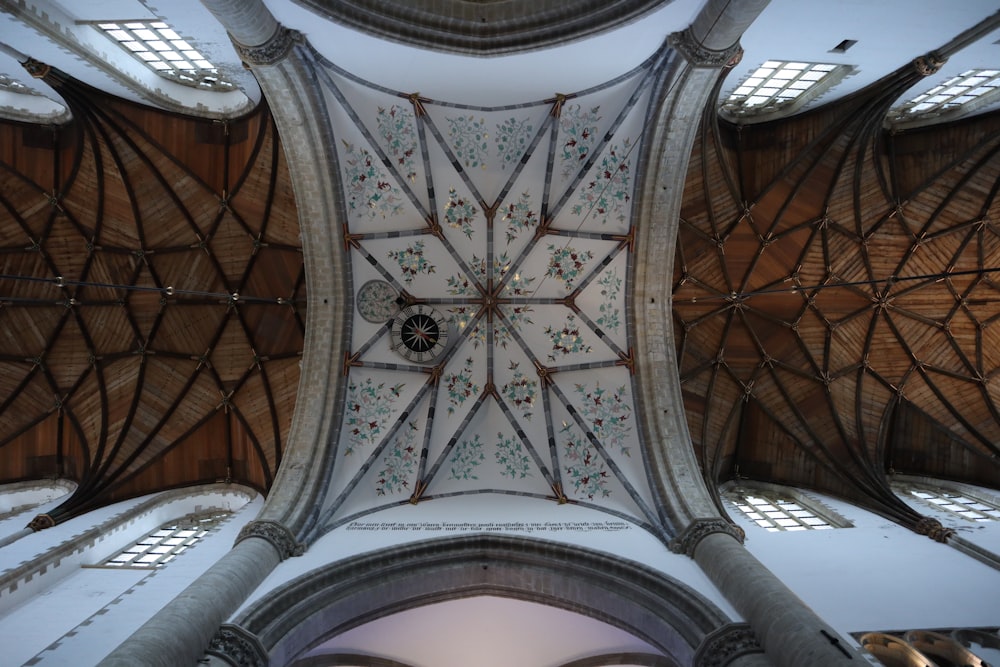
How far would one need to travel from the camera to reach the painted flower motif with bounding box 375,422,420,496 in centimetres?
1275

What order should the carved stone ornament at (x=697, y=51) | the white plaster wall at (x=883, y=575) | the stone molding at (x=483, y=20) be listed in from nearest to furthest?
the white plaster wall at (x=883, y=575), the stone molding at (x=483, y=20), the carved stone ornament at (x=697, y=51)

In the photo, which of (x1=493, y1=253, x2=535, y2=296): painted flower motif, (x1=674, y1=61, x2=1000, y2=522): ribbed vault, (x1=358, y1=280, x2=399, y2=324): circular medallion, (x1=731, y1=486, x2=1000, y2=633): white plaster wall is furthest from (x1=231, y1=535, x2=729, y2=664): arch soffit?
(x1=493, y1=253, x2=535, y2=296): painted flower motif

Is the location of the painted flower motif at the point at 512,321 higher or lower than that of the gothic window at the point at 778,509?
higher

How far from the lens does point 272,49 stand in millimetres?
9492

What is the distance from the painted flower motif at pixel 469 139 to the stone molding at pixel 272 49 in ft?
11.6

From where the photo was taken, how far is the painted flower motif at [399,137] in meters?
12.1

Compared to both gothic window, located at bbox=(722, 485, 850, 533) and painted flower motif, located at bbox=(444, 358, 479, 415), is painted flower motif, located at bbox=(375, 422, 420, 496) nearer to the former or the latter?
painted flower motif, located at bbox=(444, 358, 479, 415)

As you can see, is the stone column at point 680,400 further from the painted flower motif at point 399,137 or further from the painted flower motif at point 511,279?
the painted flower motif at point 399,137

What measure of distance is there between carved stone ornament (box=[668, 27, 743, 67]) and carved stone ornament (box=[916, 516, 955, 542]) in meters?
8.98

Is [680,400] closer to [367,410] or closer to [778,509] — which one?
A: [778,509]

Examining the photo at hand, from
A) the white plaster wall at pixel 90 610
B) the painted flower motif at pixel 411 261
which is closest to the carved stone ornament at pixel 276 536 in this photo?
the white plaster wall at pixel 90 610

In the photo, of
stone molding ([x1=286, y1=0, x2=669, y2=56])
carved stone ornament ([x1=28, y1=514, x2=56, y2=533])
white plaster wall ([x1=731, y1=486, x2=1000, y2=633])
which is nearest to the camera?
white plaster wall ([x1=731, y1=486, x2=1000, y2=633])

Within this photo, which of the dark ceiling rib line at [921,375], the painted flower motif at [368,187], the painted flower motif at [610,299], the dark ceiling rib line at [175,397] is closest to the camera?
the painted flower motif at [368,187]

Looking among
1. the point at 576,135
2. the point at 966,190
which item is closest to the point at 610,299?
the point at 576,135
